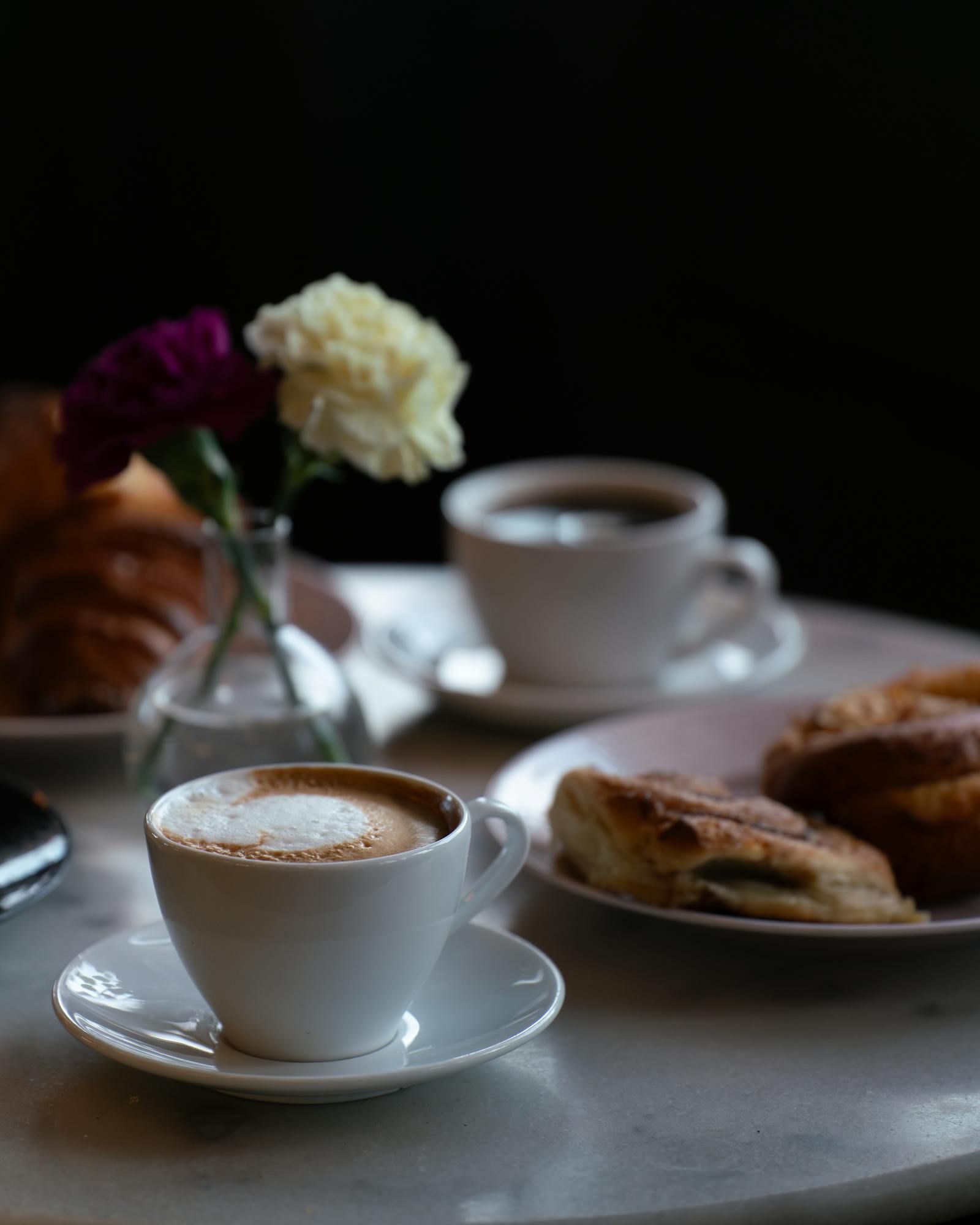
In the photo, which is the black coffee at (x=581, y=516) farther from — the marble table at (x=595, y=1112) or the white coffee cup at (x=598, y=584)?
the marble table at (x=595, y=1112)

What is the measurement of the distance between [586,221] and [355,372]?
7.81 feet

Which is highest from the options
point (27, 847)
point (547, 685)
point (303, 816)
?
point (303, 816)

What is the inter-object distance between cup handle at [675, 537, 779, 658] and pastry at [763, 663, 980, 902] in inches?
19.9

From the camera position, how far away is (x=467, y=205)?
133 inches

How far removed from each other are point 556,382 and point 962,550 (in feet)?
3.11

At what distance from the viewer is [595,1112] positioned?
2.81ft

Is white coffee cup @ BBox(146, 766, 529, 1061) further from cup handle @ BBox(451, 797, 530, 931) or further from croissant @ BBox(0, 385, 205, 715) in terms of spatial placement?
croissant @ BBox(0, 385, 205, 715)

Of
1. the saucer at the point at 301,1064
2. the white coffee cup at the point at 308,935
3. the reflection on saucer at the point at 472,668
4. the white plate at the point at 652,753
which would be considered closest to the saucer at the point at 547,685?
the reflection on saucer at the point at 472,668

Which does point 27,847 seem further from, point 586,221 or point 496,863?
point 586,221

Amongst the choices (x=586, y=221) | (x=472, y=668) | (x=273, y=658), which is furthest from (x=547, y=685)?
(x=586, y=221)

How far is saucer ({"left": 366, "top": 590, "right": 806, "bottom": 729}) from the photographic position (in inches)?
58.0

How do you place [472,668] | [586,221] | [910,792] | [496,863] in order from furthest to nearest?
1. [586,221]
2. [472,668]
3. [910,792]
4. [496,863]

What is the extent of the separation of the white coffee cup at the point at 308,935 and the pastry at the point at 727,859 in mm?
175

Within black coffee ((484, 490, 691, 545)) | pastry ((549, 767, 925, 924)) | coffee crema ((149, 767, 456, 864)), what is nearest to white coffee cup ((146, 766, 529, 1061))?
coffee crema ((149, 767, 456, 864))
